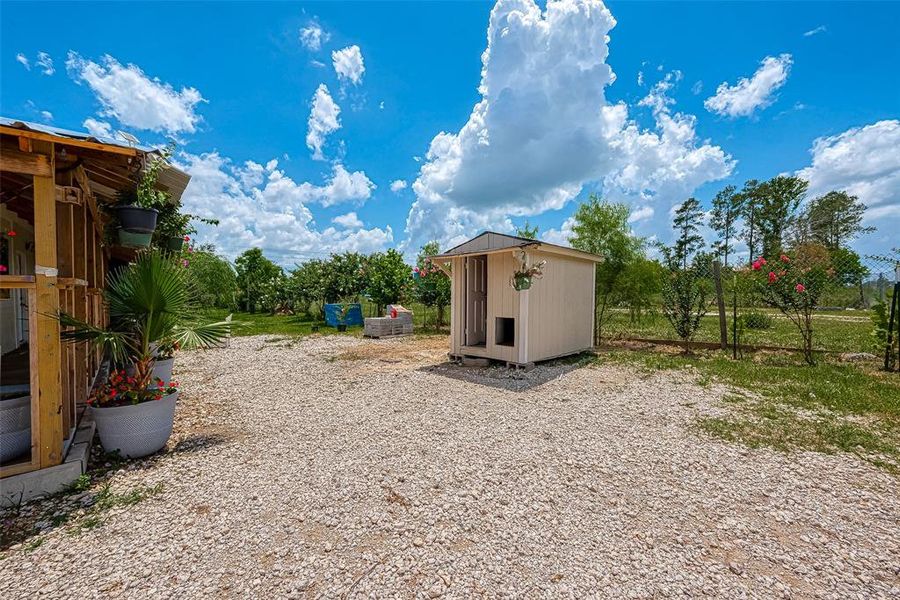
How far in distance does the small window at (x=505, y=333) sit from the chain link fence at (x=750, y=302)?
9.68ft

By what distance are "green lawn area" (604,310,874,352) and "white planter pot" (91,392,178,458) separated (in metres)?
9.20

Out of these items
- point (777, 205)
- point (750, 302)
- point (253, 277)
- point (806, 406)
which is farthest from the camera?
point (777, 205)

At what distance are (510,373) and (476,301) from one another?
78.0 inches

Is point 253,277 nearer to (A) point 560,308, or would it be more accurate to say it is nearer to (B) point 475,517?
(A) point 560,308

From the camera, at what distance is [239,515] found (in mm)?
2229

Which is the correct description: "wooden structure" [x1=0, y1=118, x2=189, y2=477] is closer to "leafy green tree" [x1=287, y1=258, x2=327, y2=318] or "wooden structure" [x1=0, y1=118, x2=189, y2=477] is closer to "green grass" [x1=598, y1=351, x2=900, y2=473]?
"green grass" [x1=598, y1=351, x2=900, y2=473]

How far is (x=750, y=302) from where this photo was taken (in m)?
7.20

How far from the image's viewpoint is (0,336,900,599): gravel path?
1714mm

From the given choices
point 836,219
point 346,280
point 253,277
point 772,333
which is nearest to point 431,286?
point 346,280

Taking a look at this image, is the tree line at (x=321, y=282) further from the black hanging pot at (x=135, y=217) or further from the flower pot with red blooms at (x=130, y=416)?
the flower pot with red blooms at (x=130, y=416)

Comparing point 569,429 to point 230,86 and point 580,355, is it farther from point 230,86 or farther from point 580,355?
point 230,86

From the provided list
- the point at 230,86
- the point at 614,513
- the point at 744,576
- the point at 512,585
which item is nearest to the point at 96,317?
the point at 230,86

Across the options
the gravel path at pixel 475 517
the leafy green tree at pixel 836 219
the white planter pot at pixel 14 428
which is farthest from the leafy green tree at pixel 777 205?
the white planter pot at pixel 14 428

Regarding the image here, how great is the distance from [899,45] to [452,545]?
1079 centimetres
